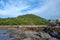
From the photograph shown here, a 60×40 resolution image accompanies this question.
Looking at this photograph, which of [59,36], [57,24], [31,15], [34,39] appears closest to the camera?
[34,39]

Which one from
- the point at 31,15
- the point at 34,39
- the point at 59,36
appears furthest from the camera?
the point at 31,15

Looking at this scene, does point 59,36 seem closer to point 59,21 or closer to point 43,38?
point 43,38

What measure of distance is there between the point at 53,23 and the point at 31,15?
124 meters

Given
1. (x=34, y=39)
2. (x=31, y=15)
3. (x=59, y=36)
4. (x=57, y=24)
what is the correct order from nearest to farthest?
1. (x=34, y=39)
2. (x=59, y=36)
3. (x=57, y=24)
4. (x=31, y=15)

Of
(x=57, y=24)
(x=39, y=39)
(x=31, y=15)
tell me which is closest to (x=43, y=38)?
(x=39, y=39)

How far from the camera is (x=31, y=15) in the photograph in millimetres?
172875

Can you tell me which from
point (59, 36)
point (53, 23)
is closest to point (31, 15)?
point (53, 23)

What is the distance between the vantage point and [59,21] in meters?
46.5

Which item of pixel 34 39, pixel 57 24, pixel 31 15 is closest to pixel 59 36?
pixel 34 39

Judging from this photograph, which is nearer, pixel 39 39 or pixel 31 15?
pixel 39 39

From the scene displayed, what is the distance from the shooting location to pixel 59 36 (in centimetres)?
3011

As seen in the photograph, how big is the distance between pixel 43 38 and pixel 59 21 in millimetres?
18304

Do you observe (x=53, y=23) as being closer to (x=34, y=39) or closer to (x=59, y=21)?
(x=59, y=21)

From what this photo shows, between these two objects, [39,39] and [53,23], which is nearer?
[39,39]
